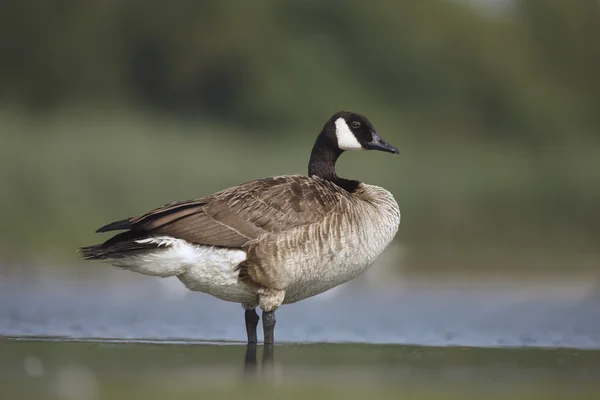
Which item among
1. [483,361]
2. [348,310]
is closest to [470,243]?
[348,310]

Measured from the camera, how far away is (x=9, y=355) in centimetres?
817

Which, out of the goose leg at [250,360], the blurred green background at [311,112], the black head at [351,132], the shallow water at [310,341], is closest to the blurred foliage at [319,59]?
the blurred green background at [311,112]

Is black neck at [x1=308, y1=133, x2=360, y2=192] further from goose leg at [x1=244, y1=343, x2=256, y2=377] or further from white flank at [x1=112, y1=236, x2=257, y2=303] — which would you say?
goose leg at [x1=244, y1=343, x2=256, y2=377]

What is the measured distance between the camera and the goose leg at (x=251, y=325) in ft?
31.0

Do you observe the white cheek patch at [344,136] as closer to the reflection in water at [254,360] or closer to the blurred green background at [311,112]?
the reflection in water at [254,360]

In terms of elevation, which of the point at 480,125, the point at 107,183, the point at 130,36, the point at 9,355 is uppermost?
the point at 130,36

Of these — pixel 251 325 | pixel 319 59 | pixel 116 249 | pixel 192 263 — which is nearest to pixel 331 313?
pixel 251 325

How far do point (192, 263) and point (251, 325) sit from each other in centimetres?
90

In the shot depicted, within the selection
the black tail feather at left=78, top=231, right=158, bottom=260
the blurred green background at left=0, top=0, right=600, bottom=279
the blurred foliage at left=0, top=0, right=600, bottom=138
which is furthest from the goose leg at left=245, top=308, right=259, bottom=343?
the blurred foliage at left=0, top=0, right=600, bottom=138

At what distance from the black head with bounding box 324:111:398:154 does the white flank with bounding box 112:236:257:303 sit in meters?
1.75

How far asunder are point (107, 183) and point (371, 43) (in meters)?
23.0

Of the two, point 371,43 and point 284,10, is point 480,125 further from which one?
point 284,10

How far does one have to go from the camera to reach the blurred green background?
19469mm

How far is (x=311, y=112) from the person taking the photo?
35531mm
